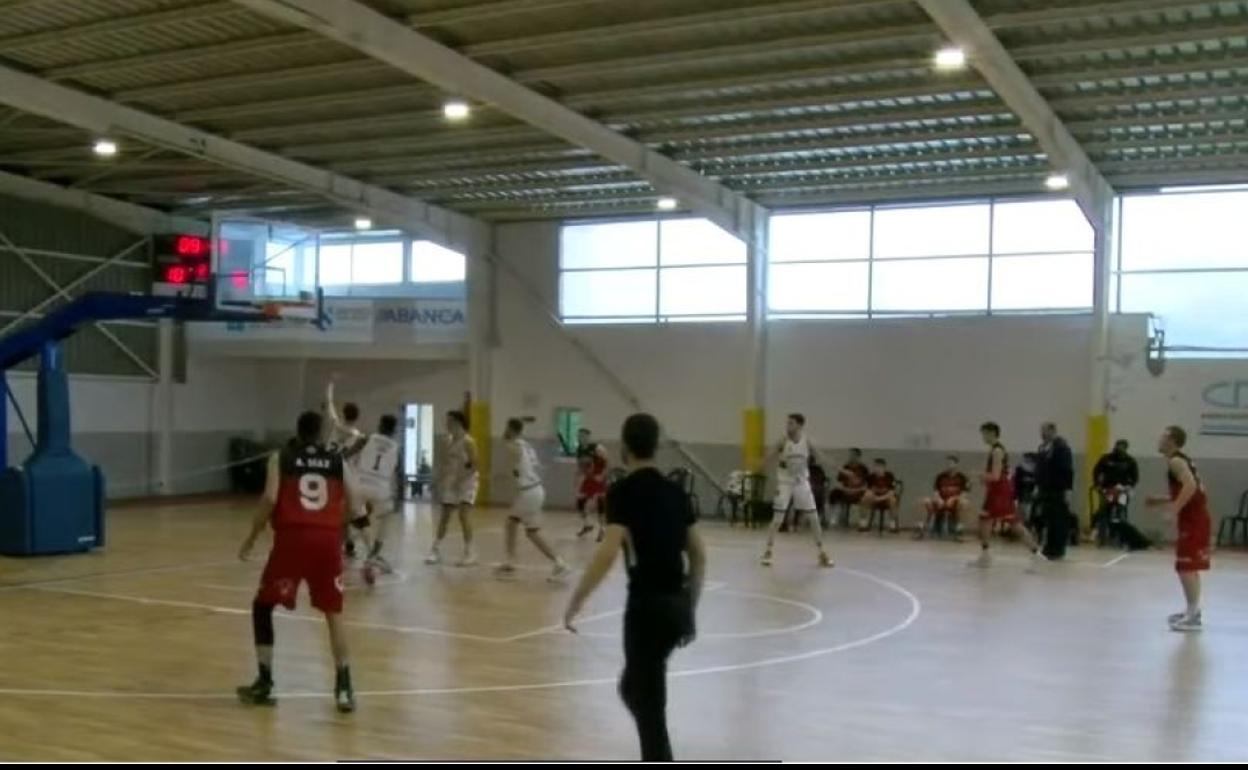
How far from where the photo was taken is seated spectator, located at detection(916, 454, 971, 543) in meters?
21.9

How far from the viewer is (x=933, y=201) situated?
76.0 feet

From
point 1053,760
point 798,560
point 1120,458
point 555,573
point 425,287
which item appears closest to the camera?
point 1053,760

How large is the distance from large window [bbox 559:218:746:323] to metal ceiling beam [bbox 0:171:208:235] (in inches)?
295

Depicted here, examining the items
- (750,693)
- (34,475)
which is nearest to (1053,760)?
(750,693)

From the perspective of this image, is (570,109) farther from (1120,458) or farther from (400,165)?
(1120,458)

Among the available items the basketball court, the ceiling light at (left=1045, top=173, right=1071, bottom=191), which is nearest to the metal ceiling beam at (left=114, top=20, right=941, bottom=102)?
the basketball court

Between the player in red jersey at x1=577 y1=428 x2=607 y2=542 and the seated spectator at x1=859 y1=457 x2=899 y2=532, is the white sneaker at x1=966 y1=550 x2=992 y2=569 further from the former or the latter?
the player in red jersey at x1=577 y1=428 x2=607 y2=542

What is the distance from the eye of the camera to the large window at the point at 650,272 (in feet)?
82.3

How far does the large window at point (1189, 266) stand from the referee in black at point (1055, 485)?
4690mm

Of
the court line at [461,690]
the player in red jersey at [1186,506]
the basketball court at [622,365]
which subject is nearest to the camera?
the court line at [461,690]

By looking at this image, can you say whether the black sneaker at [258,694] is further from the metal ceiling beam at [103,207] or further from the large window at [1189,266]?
the metal ceiling beam at [103,207]

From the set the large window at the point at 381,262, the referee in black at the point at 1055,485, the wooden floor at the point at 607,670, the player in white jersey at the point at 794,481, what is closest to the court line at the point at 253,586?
the wooden floor at the point at 607,670

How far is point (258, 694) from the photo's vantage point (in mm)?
8219

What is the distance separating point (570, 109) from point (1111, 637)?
36.6ft
